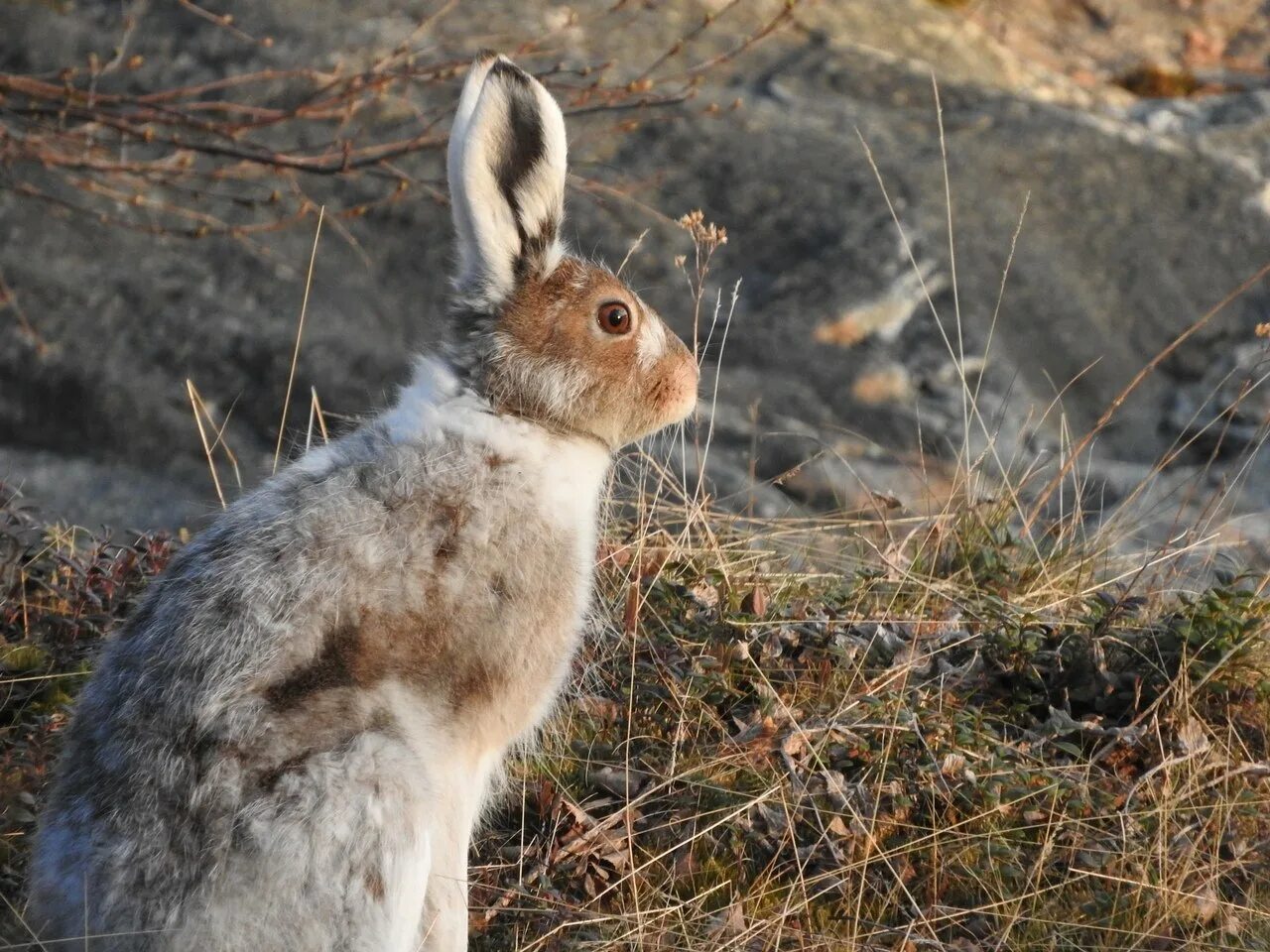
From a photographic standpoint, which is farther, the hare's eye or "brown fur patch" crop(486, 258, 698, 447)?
the hare's eye

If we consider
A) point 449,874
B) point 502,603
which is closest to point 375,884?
point 449,874

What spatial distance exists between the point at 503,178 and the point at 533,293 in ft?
1.11

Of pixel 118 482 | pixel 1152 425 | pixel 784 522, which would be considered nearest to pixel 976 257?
pixel 1152 425

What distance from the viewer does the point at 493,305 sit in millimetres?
4156

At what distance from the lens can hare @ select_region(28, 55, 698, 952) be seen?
3.33 meters

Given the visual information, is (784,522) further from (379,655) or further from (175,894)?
(175,894)

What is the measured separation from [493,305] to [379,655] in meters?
1.14

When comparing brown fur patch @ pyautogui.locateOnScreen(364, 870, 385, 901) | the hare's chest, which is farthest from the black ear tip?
brown fur patch @ pyautogui.locateOnScreen(364, 870, 385, 901)

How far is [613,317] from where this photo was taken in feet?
14.0

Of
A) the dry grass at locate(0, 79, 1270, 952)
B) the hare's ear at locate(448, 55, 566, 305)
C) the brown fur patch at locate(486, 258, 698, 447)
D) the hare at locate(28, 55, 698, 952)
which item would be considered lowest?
the dry grass at locate(0, 79, 1270, 952)

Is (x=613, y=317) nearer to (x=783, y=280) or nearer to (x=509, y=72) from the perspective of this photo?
(x=509, y=72)

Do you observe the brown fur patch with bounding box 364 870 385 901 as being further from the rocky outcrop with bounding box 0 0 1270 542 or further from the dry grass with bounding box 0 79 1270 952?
the rocky outcrop with bounding box 0 0 1270 542

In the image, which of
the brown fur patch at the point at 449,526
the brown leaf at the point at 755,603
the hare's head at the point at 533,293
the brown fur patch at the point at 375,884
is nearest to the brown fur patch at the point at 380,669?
the brown fur patch at the point at 449,526

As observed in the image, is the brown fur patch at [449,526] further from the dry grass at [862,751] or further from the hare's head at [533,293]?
the dry grass at [862,751]
